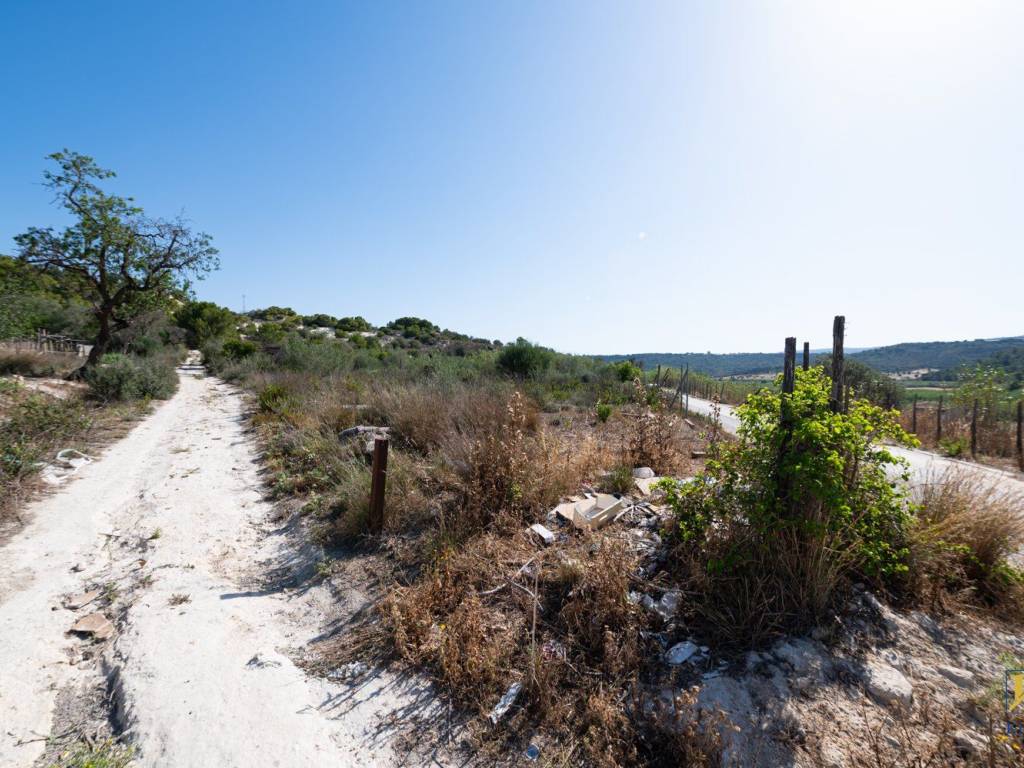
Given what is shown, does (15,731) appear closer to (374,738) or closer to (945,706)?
(374,738)

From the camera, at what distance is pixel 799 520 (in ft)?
9.08

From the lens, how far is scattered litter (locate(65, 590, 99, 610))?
342cm

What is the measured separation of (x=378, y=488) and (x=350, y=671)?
1787 millimetres

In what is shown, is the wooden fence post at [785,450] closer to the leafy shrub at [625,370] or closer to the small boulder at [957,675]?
the small boulder at [957,675]

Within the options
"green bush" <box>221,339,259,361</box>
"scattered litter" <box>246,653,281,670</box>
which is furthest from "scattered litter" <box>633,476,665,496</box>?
"green bush" <box>221,339,259,361</box>

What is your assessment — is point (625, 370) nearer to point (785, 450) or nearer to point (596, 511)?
point (596, 511)

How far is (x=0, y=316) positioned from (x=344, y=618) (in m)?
16.6

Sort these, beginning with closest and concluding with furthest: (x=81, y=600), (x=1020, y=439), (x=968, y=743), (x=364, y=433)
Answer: (x=968, y=743) → (x=81, y=600) → (x=364, y=433) → (x=1020, y=439)

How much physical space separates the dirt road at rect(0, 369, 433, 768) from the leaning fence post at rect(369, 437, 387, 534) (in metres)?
0.71

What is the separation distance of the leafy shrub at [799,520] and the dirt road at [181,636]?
2.16 metres

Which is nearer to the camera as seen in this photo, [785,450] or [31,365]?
[785,450]

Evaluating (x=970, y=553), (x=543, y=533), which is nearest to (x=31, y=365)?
(x=543, y=533)

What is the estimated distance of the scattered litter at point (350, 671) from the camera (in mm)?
2787

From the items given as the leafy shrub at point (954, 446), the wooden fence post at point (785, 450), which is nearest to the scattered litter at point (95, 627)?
the wooden fence post at point (785, 450)
